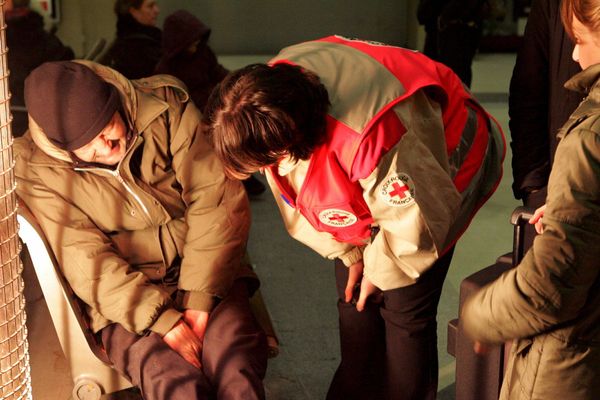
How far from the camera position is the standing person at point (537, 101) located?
2400 millimetres

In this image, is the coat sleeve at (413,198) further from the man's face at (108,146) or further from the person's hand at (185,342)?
the man's face at (108,146)

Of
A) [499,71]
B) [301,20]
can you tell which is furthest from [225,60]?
[499,71]

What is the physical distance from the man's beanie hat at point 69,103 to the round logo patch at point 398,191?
80 centimetres

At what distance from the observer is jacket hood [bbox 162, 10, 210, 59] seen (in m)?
4.33

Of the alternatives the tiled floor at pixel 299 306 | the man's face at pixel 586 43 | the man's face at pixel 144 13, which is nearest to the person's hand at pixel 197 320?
the tiled floor at pixel 299 306

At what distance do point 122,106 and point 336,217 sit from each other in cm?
71

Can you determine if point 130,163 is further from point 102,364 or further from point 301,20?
point 301,20

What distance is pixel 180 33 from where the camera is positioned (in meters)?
4.36

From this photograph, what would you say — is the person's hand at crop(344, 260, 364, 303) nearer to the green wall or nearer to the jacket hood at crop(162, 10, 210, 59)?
the jacket hood at crop(162, 10, 210, 59)

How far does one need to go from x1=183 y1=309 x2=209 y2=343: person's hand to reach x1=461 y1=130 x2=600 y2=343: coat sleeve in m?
1.05

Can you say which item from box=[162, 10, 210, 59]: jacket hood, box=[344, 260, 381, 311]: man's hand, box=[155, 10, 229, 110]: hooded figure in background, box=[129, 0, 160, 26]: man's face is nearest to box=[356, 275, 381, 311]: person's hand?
box=[344, 260, 381, 311]: man's hand

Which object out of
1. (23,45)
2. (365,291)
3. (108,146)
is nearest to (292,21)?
(23,45)

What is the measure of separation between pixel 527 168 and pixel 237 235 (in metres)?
0.89

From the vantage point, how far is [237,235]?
254 cm
